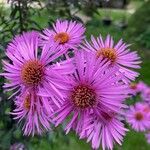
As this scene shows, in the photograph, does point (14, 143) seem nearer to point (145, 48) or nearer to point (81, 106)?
point (81, 106)

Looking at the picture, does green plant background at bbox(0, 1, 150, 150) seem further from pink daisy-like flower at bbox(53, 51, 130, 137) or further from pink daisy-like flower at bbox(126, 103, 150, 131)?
pink daisy-like flower at bbox(53, 51, 130, 137)

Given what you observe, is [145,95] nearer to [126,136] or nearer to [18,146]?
[126,136]

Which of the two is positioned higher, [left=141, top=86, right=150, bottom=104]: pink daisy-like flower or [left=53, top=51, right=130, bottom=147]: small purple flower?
[left=141, top=86, right=150, bottom=104]: pink daisy-like flower

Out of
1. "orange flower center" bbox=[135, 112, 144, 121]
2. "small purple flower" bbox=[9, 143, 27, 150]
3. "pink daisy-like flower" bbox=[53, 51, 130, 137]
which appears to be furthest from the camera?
"orange flower center" bbox=[135, 112, 144, 121]

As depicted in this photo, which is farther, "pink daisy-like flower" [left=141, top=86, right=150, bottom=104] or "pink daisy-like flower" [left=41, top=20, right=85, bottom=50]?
"pink daisy-like flower" [left=141, top=86, right=150, bottom=104]

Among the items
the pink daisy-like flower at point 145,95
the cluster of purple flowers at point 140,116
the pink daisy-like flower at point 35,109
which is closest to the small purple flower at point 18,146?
the cluster of purple flowers at point 140,116

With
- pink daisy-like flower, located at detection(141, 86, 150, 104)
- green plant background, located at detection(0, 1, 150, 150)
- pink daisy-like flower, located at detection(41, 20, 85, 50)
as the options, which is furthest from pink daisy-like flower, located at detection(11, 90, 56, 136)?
pink daisy-like flower, located at detection(141, 86, 150, 104)

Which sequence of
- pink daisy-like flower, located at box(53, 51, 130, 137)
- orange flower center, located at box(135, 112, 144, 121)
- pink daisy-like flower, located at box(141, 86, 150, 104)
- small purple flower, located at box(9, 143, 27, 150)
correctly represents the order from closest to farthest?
1. pink daisy-like flower, located at box(53, 51, 130, 137)
2. small purple flower, located at box(9, 143, 27, 150)
3. orange flower center, located at box(135, 112, 144, 121)
4. pink daisy-like flower, located at box(141, 86, 150, 104)
